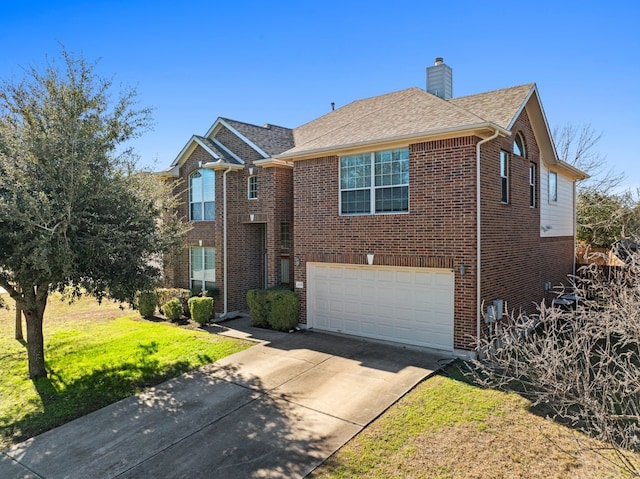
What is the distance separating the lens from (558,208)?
54.0ft

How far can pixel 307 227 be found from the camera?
1254cm

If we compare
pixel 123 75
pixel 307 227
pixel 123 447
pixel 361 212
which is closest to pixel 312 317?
pixel 307 227

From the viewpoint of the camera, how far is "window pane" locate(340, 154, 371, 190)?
11211 millimetres

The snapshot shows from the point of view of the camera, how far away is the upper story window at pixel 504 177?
11.0 meters

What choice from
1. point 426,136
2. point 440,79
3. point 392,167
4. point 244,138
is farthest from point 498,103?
point 244,138

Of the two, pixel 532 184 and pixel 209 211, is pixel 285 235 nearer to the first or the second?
pixel 209 211

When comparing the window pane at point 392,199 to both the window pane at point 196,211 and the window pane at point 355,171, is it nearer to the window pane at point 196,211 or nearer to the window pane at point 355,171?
the window pane at point 355,171

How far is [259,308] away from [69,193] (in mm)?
7014

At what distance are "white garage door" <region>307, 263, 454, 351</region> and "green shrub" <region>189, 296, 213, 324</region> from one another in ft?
12.3

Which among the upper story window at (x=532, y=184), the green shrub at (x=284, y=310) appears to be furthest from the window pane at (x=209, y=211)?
the upper story window at (x=532, y=184)

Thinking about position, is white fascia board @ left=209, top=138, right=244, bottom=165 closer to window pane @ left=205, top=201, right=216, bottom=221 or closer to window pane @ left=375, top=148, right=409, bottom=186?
window pane @ left=205, top=201, right=216, bottom=221

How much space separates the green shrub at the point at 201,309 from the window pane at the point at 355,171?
20.9 feet

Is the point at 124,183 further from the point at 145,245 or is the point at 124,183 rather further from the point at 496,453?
the point at 496,453

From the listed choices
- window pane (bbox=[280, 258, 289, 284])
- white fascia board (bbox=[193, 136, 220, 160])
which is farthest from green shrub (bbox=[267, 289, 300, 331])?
white fascia board (bbox=[193, 136, 220, 160])
